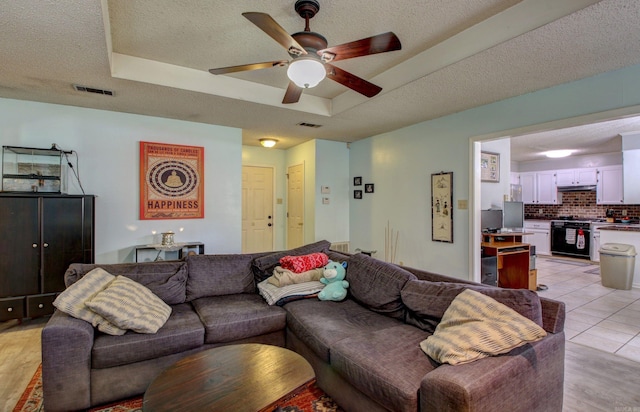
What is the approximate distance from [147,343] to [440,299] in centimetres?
192

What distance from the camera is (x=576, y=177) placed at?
296 inches

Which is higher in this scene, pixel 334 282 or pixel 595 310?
pixel 334 282

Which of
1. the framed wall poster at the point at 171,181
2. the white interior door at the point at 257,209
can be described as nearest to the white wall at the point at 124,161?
the framed wall poster at the point at 171,181

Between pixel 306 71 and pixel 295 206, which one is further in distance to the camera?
pixel 295 206

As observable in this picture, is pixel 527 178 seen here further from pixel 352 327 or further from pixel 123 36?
pixel 123 36

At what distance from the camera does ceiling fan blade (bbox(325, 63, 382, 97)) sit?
7.51 ft

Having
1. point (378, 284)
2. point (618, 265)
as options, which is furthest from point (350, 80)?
point (618, 265)

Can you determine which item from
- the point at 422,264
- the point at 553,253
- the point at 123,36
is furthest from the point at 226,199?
the point at 553,253

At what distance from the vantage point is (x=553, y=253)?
7.57 metres

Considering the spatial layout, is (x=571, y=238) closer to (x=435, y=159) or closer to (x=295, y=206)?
(x=435, y=159)

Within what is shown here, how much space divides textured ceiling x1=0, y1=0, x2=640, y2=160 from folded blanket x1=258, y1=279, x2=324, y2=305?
210 centimetres

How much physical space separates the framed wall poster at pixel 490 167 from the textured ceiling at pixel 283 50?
138 centimetres

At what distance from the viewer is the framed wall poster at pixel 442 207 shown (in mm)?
4168

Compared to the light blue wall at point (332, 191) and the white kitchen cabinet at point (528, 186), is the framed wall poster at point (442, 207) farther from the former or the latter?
the white kitchen cabinet at point (528, 186)
